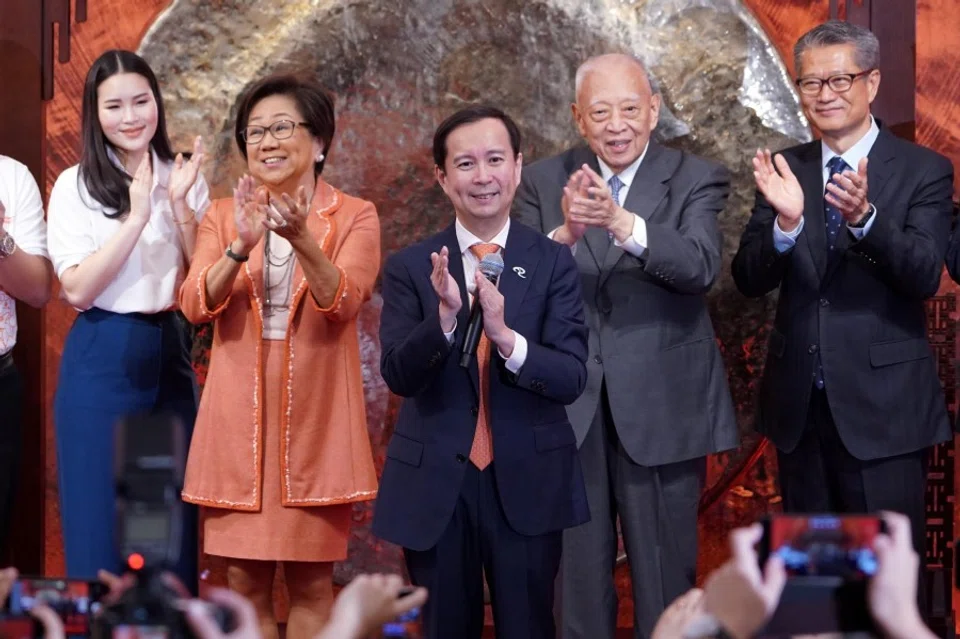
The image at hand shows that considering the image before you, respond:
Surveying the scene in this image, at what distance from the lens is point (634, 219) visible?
117 inches

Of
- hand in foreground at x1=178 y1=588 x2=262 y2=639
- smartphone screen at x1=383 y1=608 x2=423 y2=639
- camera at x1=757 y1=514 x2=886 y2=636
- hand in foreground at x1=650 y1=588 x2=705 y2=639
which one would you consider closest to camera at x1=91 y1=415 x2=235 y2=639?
hand in foreground at x1=178 y1=588 x2=262 y2=639

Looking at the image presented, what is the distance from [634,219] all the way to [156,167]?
111 centimetres

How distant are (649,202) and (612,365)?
1.26 feet

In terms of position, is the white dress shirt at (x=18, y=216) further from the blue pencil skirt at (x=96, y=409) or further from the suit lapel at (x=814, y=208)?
the suit lapel at (x=814, y=208)

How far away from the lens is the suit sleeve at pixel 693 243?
9.73 ft

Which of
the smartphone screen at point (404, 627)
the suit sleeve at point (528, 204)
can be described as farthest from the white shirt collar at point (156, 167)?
the smartphone screen at point (404, 627)

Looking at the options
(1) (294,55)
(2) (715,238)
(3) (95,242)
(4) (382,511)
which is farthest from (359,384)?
(1) (294,55)

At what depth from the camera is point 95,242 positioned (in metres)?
3.09

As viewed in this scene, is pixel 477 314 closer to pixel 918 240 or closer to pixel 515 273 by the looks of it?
pixel 515 273

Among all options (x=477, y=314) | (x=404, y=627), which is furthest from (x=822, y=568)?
(x=477, y=314)

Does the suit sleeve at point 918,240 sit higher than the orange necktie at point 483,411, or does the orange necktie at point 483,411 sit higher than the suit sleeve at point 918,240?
the suit sleeve at point 918,240

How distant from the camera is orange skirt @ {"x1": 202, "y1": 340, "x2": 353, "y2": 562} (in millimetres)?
2916

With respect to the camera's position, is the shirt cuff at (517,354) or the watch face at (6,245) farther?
the watch face at (6,245)

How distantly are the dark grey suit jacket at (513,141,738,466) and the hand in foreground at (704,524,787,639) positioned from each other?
4.76ft
